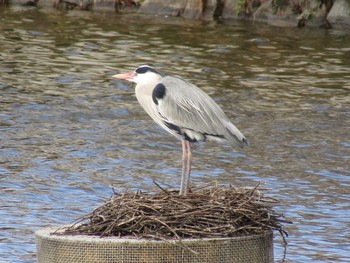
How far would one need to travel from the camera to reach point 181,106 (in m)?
8.72

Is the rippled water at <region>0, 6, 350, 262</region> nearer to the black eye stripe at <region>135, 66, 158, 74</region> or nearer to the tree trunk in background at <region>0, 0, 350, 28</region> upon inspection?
the tree trunk in background at <region>0, 0, 350, 28</region>

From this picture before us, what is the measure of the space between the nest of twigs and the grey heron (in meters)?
1.23

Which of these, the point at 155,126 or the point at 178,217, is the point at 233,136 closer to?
the point at 178,217

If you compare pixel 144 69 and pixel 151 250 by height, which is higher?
pixel 144 69

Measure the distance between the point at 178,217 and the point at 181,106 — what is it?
5.59 feet

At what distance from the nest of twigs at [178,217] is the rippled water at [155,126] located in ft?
6.26

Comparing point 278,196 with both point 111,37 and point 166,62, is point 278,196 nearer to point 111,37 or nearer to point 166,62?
point 166,62

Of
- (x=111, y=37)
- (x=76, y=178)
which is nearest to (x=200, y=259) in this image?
(x=76, y=178)

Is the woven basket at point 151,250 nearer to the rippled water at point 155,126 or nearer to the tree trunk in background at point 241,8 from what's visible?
the rippled water at point 155,126

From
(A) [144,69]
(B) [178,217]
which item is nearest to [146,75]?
(A) [144,69]

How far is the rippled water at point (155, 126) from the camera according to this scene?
11.2 m

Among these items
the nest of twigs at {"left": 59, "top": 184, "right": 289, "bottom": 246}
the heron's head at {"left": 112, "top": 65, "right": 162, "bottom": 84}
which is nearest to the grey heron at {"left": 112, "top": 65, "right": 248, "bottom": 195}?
the heron's head at {"left": 112, "top": 65, "right": 162, "bottom": 84}

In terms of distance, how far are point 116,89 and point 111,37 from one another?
5.66 m

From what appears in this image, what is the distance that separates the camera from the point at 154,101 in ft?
28.7
